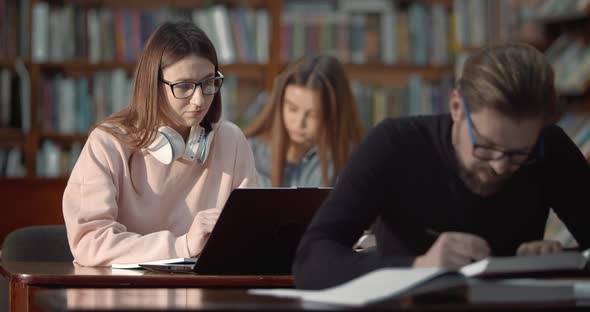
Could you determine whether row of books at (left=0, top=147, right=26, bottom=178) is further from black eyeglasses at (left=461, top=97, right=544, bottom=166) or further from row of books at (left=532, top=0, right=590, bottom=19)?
black eyeglasses at (left=461, top=97, right=544, bottom=166)

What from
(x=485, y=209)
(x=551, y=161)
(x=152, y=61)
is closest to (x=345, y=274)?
(x=485, y=209)

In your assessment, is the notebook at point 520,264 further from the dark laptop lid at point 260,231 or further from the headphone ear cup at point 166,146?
the headphone ear cup at point 166,146

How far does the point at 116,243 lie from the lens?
2336 mm

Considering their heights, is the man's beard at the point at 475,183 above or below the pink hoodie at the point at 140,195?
above

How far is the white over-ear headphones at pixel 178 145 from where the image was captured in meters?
2.49

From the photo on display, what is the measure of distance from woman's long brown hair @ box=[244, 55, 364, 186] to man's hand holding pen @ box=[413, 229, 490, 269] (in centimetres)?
184

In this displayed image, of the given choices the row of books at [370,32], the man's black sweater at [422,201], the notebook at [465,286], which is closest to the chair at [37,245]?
the man's black sweater at [422,201]

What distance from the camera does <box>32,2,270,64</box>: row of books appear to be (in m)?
4.91

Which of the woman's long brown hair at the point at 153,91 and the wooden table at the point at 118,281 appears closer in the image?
the wooden table at the point at 118,281

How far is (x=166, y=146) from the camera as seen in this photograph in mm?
2492

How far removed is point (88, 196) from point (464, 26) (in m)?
3.12

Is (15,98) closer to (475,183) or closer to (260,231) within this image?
(260,231)

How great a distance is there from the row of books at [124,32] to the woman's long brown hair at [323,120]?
1.48 metres

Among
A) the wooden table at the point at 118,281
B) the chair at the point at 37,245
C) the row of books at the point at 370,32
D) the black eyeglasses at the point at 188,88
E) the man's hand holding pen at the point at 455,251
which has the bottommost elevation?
the chair at the point at 37,245
